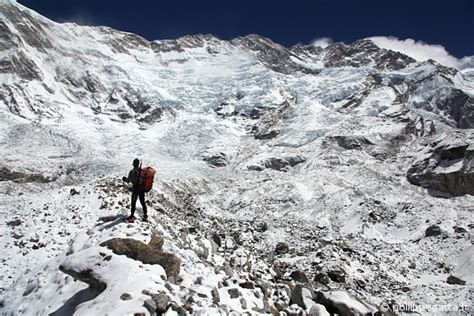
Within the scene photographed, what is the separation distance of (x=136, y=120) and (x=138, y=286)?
389 feet

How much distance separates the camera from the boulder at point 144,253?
8.53 metres

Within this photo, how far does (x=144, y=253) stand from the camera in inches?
340

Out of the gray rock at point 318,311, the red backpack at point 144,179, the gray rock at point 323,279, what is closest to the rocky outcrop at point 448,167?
the gray rock at point 323,279

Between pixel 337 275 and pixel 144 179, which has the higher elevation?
pixel 144 179

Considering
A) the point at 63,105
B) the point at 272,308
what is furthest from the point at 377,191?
the point at 63,105

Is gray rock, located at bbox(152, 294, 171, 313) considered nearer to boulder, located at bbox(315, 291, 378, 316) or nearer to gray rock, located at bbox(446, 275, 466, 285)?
boulder, located at bbox(315, 291, 378, 316)

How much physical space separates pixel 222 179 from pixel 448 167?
1411 inches

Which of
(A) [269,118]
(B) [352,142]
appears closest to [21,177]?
(B) [352,142]

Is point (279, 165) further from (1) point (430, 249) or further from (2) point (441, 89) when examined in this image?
(2) point (441, 89)

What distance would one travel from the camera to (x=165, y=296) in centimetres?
715

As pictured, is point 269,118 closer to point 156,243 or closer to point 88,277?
point 156,243

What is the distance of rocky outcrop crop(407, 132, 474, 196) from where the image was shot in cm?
4973

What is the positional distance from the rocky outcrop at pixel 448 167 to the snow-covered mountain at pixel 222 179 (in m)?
0.23

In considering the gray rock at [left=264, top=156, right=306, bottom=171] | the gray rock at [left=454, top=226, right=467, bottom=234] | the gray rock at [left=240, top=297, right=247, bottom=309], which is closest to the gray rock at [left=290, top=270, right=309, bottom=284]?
the gray rock at [left=240, top=297, right=247, bottom=309]
